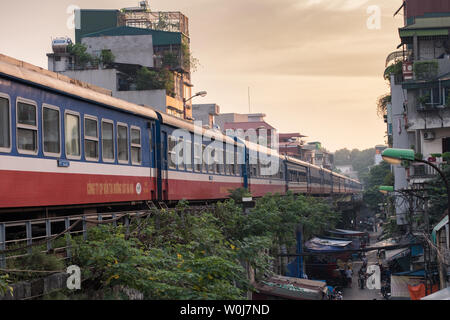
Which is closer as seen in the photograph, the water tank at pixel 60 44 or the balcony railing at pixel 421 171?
the balcony railing at pixel 421 171

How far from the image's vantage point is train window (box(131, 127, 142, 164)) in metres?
15.5

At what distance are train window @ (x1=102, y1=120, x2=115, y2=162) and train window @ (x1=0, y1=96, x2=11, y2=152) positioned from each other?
3.76 meters

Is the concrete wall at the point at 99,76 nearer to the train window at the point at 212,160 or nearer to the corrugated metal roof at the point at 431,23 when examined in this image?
the corrugated metal roof at the point at 431,23

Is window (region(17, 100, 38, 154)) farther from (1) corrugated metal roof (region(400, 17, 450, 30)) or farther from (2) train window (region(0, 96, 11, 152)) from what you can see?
(1) corrugated metal roof (region(400, 17, 450, 30))

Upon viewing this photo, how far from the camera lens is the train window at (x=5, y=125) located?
1002 cm

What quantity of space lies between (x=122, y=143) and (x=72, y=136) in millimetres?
2527

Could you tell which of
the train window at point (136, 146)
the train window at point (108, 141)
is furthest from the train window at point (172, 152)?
the train window at point (108, 141)

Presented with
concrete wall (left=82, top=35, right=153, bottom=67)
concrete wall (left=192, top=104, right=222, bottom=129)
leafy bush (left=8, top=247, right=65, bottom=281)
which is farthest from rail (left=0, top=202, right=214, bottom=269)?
concrete wall (left=192, top=104, right=222, bottom=129)

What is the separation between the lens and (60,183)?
1195 cm

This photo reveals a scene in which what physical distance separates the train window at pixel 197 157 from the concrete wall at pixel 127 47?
2875 cm

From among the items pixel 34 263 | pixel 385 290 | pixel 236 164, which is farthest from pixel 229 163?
pixel 34 263

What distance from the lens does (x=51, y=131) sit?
38.1 feet

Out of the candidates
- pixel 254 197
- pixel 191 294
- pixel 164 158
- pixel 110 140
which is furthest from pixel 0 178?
pixel 254 197
